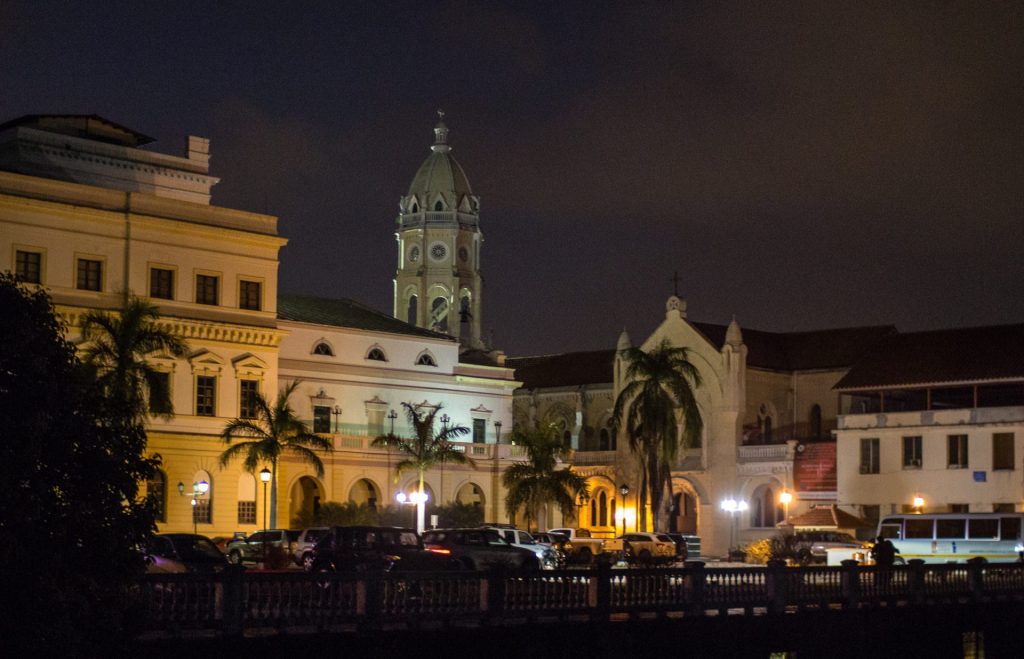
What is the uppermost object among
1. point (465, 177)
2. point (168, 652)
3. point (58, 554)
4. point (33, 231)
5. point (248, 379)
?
point (465, 177)

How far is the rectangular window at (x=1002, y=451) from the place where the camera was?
234 ft

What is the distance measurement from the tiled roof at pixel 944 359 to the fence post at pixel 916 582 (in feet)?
116

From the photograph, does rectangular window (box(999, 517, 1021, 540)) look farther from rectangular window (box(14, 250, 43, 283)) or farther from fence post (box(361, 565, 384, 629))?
rectangular window (box(14, 250, 43, 283))

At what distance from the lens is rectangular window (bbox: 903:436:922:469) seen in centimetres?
7462

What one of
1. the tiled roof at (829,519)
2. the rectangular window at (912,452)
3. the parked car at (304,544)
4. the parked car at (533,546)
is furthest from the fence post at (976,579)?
the rectangular window at (912,452)

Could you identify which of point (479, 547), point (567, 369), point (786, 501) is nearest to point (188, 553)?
point (479, 547)

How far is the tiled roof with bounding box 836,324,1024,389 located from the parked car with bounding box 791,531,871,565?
47.7 ft

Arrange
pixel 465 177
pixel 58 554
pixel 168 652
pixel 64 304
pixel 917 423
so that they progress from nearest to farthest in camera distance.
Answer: pixel 58 554 < pixel 168 652 < pixel 64 304 < pixel 917 423 < pixel 465 177

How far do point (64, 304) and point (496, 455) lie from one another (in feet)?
82.1

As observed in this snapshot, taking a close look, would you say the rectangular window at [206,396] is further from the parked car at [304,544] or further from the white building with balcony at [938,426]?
the white building with balcony at [938,426]

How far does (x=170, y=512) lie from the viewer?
6544cm

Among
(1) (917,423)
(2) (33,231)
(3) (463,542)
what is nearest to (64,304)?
(2) (33,231)

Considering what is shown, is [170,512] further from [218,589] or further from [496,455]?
[218,589]

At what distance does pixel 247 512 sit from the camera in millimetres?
69000
